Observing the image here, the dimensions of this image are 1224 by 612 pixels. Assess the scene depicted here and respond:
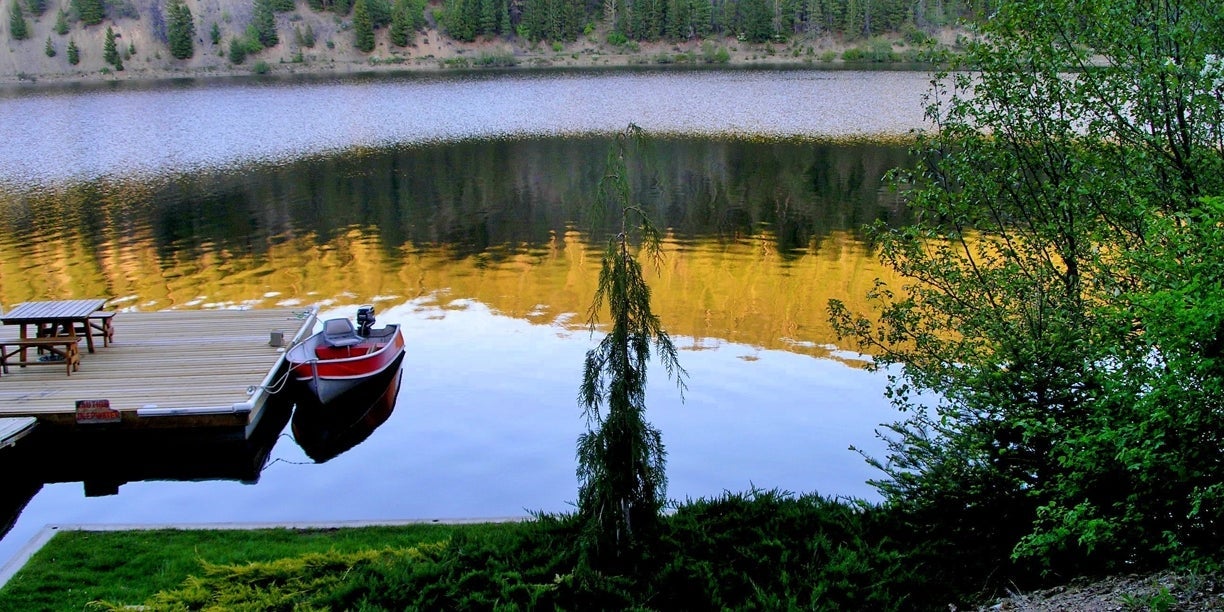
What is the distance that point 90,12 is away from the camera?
166 metres

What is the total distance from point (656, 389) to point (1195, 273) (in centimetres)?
1507

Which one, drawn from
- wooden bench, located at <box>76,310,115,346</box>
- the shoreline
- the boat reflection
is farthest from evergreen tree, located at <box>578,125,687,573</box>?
the shoreline

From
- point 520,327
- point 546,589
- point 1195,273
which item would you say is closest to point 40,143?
point 520,327

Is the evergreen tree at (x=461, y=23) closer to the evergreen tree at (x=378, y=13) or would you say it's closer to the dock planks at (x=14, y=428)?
the evergreen tree at (x=378, y=13)

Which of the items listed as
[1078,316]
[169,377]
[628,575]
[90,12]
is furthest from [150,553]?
[90,12]

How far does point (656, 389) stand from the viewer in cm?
2202

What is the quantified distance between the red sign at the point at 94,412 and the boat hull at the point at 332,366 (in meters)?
3.94

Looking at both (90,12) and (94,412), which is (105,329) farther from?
(90,12)

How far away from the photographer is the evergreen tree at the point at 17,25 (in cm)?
16112

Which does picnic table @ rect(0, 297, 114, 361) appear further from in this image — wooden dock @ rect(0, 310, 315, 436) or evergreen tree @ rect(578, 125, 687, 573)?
evergreen tree @ rect(578, 125, 687, 573)

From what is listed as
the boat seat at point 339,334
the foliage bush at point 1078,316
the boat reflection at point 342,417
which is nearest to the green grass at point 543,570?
the foliage bush at point 1078,316

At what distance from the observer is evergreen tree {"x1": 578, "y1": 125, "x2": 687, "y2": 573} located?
1009 cm

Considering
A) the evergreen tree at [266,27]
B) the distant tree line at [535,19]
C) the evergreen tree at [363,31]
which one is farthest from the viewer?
the evergreen tree at [266,27]

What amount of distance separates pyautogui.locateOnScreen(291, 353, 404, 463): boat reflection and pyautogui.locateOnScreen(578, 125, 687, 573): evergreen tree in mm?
9929
